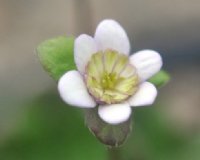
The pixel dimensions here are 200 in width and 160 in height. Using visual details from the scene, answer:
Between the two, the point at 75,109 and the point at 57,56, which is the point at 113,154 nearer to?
the point at 57,56

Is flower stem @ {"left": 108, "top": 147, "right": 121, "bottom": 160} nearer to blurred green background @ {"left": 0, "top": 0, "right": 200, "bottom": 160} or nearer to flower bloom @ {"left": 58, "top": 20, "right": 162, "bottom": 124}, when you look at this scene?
flower bloom @ {"left": 58, "top": 20, "right": 162, "bottom": 124}

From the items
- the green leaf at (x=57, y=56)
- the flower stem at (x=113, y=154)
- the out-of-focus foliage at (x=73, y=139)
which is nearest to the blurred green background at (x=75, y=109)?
the out-of-focus foliage at (x=73, y=139)

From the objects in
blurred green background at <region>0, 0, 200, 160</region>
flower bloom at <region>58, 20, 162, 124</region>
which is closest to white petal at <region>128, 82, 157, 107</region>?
flower bloom at <region>58, 20, 162, 124</region>

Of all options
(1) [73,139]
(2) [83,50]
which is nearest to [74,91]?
(2) [83,50]

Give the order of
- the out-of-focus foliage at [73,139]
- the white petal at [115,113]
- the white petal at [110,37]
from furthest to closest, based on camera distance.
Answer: the out-of-focus foliage at [73,139] < the white petal at [110,37] < the white petal at [115,113]

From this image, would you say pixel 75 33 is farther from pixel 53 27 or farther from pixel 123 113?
pixel 123 113

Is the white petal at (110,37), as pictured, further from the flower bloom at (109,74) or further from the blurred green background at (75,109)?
the blurred green background at (75,109)
